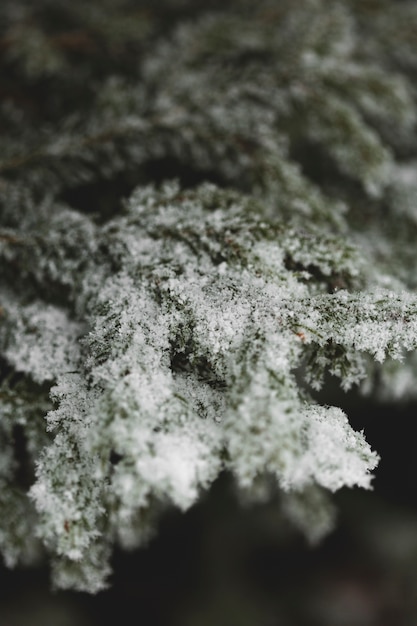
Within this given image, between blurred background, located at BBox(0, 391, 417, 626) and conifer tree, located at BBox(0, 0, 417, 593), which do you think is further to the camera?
blurred background, located at BBox(0, 391, 417, 626)

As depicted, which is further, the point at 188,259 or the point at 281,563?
the point at 281,563

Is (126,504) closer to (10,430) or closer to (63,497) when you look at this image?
(63,497)

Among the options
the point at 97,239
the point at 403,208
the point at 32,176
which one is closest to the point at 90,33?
the point at 32,176

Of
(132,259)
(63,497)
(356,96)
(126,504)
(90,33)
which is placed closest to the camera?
(126,504)

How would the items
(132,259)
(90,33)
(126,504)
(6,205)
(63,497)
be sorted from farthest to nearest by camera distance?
(90,33) → (6,205) → (132,259) → (63,497) → (126,504)

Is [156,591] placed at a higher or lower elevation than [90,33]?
lower

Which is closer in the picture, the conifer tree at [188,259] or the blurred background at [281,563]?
the conifer tree at [188,259]

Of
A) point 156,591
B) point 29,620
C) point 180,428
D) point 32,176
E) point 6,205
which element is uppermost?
point 32,176

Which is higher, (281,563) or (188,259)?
(281,563)
